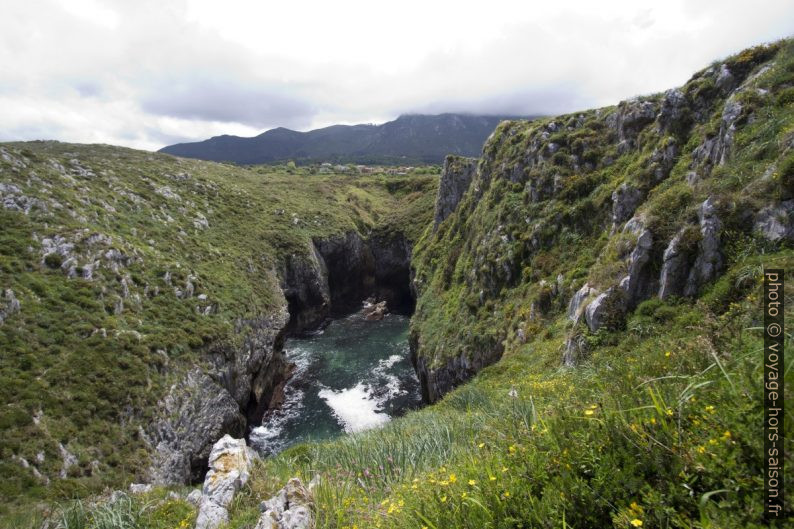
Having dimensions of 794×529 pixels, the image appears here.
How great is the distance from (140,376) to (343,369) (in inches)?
1044

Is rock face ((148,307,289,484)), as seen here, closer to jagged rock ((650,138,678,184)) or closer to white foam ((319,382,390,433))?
white foam ((319,382,390,433))

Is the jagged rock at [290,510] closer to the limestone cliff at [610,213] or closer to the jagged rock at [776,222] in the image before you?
the limestone cliff at [610,213]

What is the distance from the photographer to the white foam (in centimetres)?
3681

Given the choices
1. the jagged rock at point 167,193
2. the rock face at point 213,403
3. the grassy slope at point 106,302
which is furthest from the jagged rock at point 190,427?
the jagged rock at point 167,193

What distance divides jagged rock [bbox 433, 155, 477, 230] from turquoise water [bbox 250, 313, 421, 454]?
778 inches

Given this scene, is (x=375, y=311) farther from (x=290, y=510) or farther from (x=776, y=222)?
(x=290, y=510)

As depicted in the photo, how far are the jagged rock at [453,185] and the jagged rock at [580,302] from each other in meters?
39.0

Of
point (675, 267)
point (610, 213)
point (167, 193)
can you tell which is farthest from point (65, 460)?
point (167, 193)

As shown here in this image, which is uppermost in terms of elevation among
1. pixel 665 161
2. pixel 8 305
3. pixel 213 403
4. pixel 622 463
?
pixel 665 161

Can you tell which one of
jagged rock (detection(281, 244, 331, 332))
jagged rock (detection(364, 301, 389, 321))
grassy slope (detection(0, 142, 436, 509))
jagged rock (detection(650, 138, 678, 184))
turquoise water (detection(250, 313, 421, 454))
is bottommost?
jagged rock (detection(364, 301, 389, 321))

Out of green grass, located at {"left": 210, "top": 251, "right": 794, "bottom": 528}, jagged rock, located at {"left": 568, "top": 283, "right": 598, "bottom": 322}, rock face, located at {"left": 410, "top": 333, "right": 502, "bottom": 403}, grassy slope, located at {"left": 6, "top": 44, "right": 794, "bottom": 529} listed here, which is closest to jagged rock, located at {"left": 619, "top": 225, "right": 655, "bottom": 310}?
grassy slope, located at {"left": 6, "top": 44, "right": 794, "bottom": 529}

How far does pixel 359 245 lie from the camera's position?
82812 millimetres

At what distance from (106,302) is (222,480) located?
27.5 meters

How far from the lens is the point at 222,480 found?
323 inches
